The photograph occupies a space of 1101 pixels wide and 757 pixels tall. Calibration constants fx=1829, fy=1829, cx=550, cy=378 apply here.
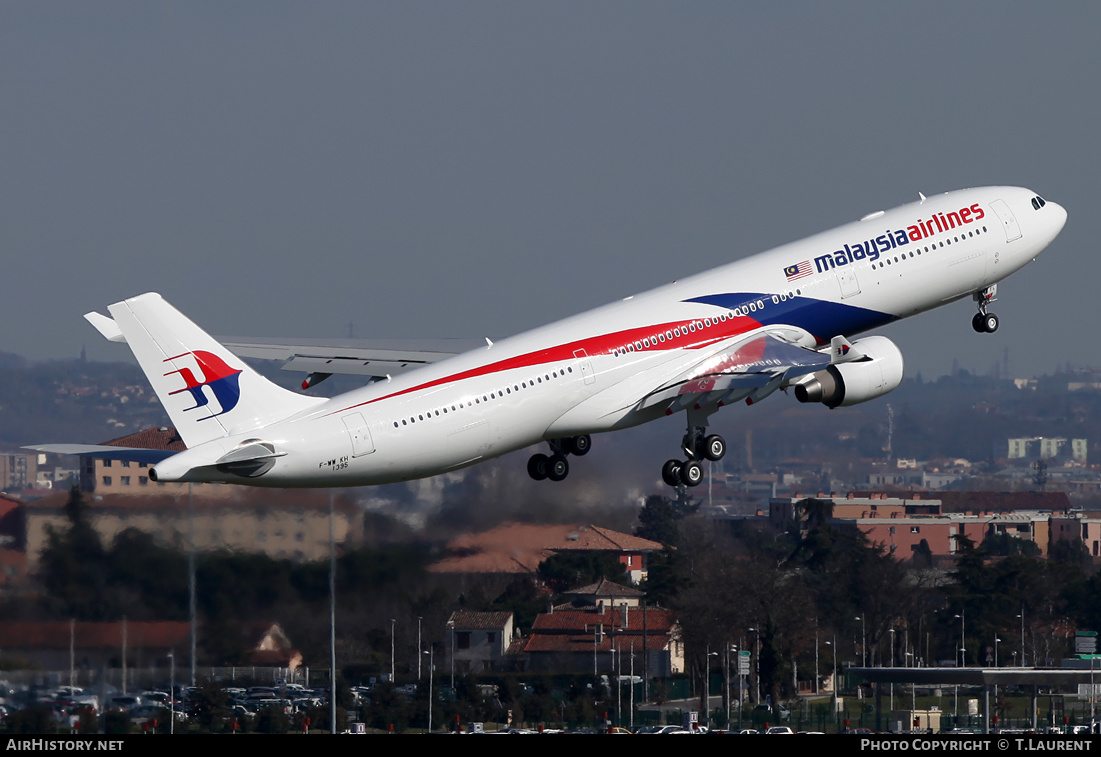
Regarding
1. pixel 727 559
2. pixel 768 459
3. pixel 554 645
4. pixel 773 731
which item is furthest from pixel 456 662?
pixel 768 459

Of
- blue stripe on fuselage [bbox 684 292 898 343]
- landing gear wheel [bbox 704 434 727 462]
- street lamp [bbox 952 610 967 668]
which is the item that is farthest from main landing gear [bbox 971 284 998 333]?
street lamp [bbox 952 610 967 668]

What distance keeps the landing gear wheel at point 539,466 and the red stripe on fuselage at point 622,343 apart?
5946 mm

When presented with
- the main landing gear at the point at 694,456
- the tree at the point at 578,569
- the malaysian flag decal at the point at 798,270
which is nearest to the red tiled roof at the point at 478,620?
the tree at the point at 578,569

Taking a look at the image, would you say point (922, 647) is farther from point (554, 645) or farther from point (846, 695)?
point (554, 645)

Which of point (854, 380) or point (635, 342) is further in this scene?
point (854, 380)

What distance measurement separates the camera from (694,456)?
147 ft

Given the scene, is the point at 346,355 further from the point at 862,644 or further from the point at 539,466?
the point at 862,644

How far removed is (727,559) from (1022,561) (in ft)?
77.3

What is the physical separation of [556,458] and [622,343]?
6.10 m

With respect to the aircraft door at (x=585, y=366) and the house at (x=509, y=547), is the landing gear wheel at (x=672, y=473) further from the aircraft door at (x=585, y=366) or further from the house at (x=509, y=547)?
the house at (x=509, y=547)

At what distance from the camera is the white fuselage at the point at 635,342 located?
1499 inches

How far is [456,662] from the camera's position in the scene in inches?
2235

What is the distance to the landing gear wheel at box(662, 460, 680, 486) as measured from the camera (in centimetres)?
4500

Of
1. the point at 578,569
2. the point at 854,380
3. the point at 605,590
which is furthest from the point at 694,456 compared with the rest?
the point at 605,590
